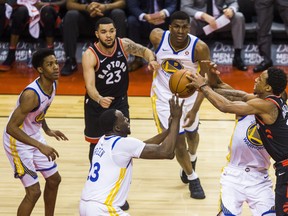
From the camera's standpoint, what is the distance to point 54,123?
30.3 feet

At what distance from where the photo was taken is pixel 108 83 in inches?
271

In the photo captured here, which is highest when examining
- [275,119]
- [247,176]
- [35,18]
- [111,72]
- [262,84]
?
[262,84]

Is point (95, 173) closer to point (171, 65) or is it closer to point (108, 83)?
point (108, 83)

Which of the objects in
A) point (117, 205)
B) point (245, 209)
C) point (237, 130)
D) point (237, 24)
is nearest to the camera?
point (117, 205)

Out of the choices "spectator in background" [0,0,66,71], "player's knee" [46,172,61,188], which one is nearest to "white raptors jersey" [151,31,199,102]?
"player's knee" [46,172,61,188]

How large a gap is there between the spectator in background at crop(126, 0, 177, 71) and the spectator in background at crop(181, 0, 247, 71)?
283mm

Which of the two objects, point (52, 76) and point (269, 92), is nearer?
point (269, 92)

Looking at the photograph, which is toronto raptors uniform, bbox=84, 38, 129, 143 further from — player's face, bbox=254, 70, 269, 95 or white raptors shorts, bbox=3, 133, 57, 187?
player's face, bbox=254, 70, 269, 95

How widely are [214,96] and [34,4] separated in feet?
21.2

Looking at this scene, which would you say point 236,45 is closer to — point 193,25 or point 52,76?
point 193,25

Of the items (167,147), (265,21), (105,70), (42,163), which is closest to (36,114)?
(42,163)

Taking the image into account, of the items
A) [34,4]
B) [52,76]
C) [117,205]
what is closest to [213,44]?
[34,4]

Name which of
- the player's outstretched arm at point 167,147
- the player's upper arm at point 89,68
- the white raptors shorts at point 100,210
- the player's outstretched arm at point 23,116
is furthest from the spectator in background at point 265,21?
the white raptors shorts at point 100,210

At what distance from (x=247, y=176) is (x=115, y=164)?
1.11 metres
